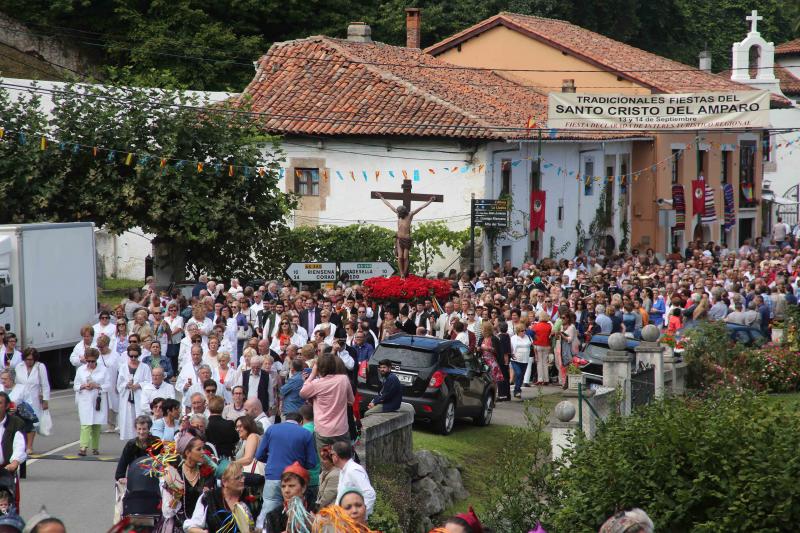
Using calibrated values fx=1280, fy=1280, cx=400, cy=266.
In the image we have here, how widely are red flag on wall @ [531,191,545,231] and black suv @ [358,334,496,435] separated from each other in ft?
63.8

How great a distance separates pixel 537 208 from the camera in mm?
38969

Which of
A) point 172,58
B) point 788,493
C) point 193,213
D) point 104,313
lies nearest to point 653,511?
point 788,493

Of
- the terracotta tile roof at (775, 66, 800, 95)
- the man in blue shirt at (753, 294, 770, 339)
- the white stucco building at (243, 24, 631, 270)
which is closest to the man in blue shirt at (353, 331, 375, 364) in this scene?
the man in blue shirt at (753, 294, 770, 339)

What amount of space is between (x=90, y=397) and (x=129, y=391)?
21.0 inches

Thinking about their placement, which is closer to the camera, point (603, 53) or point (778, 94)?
point (603, 53)

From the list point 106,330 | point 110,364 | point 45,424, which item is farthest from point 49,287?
point 45,424

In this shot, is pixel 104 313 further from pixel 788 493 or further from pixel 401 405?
pixel 788 493

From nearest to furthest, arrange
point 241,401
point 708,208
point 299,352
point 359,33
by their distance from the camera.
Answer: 1. point 241,401
2. point 299,352
3. point 359,33
4. point 708,208

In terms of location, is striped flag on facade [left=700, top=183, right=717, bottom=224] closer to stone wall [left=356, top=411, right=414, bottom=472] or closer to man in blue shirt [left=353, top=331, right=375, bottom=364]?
man in blue shirt [left=353, top=331, right=375, bottom=364]

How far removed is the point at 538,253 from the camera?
39438 millimetres

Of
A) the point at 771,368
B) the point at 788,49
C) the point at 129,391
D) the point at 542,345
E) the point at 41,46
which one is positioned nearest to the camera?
the point at 129,391

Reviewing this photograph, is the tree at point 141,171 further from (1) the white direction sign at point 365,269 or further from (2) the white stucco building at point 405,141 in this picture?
(1) the white direction sign at point 365,269

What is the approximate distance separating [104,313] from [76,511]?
637 cm

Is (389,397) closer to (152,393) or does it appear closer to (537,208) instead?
(152,393)
